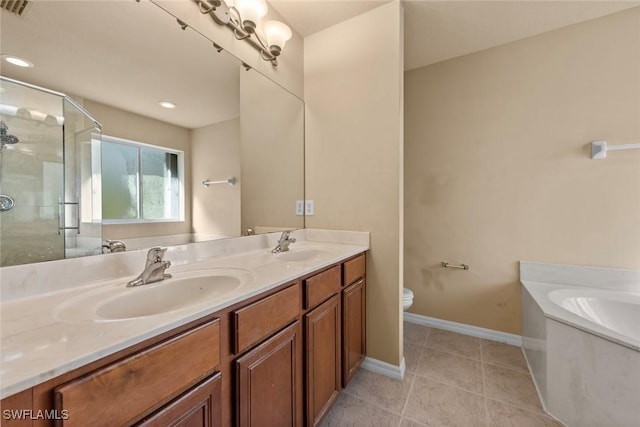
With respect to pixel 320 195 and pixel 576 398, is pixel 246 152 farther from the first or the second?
pixel 576 398

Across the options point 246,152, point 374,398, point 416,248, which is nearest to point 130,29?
point 246,152

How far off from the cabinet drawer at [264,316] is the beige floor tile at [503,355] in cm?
168

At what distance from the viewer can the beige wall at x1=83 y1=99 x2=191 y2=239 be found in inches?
35.8

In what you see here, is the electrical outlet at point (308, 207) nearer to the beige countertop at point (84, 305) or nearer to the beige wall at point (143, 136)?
the beige countertop at point (84, 305)

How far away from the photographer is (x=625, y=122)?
1.64 m

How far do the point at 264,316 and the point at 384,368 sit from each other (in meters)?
1.19

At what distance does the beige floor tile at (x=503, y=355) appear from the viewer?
172cm

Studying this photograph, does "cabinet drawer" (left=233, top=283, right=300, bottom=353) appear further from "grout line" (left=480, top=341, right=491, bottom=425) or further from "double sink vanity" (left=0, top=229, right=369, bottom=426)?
"grout line" (left=480, top=341, right=491, bottom=425)

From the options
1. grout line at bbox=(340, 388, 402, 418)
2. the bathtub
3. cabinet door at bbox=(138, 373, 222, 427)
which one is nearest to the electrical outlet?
grout line at bbox=(340, 388, 402, 418)

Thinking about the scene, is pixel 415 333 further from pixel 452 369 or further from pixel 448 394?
pixel 448 394

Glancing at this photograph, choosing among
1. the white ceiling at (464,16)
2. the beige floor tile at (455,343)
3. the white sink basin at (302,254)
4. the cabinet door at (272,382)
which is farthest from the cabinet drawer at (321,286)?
the white ceiling at (464,16)

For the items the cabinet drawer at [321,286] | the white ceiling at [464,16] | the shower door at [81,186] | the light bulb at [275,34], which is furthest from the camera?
the white ceiling at [464,16]

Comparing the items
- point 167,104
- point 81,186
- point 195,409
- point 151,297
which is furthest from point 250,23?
point 195,409

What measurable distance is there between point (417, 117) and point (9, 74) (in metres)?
2.52
